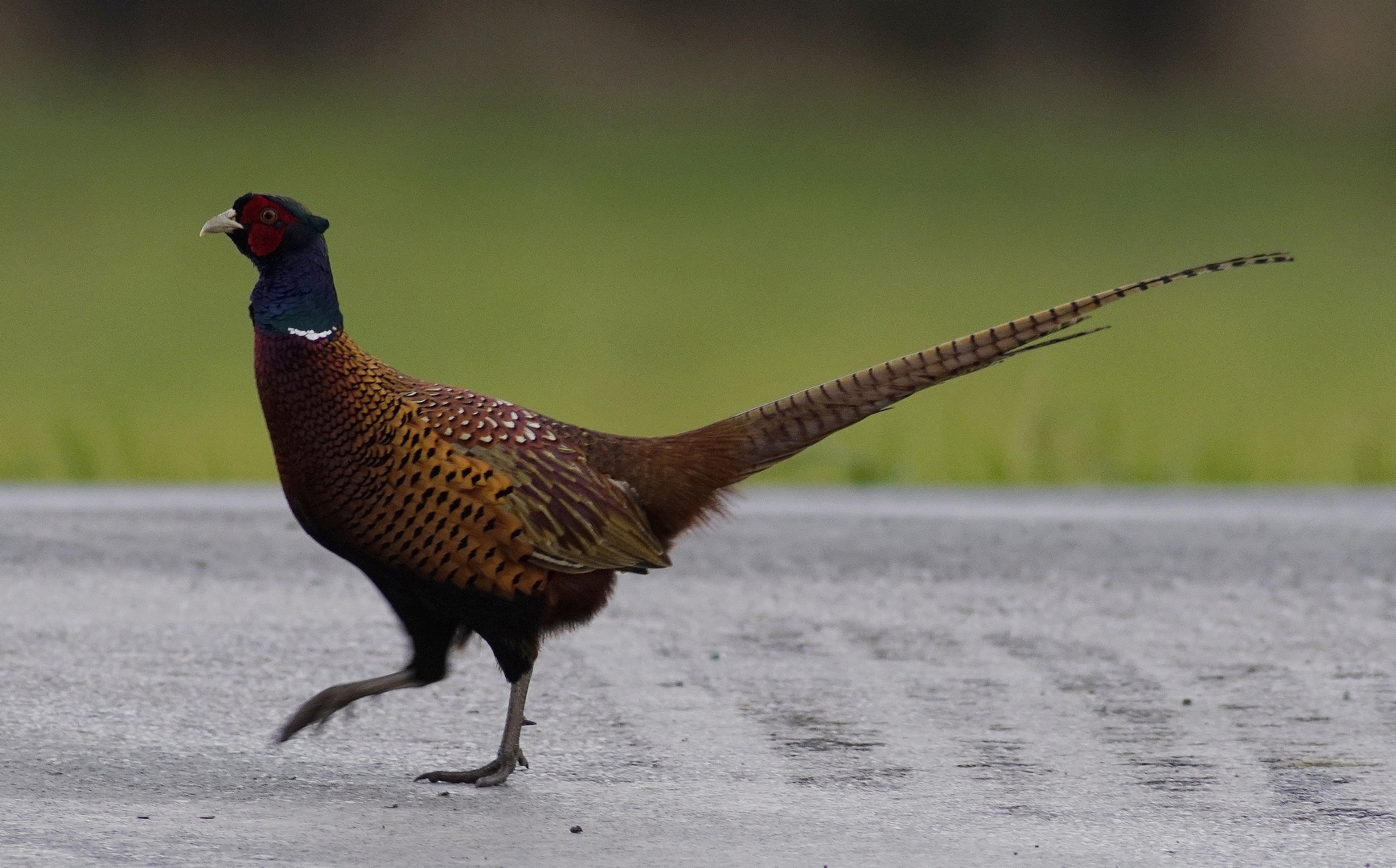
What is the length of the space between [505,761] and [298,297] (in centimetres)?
111

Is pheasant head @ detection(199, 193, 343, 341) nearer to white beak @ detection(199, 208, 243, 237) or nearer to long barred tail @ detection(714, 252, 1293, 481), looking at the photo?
white beak @ detection(199, 208, 243, 237)

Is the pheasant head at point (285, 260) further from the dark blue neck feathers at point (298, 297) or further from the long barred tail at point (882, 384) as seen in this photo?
the long barred tail at point (882, 384)

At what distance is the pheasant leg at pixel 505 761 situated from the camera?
4371mm

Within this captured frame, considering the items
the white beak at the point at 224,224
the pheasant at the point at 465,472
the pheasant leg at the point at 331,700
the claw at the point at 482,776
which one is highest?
the white beak at the point at 224,224

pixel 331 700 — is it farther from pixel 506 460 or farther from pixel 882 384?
pixel 882 384

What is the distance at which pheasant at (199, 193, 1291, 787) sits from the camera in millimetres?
4266

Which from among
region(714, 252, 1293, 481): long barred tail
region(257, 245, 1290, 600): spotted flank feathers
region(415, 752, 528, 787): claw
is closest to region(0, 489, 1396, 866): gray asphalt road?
region(415, 752, 528, 787): claw

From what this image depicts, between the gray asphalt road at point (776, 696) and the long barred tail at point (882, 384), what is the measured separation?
717mm

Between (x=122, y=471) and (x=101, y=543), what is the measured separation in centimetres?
192

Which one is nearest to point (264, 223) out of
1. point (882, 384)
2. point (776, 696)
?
point (882, 384)

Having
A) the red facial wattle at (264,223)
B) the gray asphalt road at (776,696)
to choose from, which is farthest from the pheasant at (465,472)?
the gray asphalt road at (776,696)

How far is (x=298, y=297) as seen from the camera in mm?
4398

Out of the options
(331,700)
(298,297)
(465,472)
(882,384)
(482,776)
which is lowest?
(482,776)

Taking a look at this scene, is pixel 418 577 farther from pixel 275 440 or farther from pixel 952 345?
pixel 952 345
